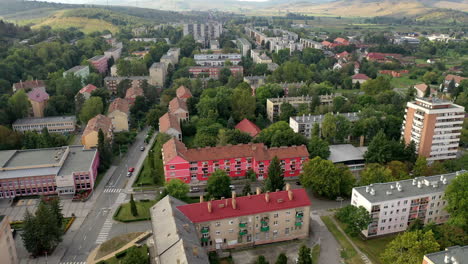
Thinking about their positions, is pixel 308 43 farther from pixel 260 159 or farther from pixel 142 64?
pixel 260 159

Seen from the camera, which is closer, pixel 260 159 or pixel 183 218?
pixel 183 218

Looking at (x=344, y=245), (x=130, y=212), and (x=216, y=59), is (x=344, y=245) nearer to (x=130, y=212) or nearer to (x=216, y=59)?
(x=130, y=212)

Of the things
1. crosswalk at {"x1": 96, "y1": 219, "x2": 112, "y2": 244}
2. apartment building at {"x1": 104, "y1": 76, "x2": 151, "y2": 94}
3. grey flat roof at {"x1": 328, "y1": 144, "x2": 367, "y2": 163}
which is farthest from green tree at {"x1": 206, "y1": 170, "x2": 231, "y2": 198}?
apartment building at {"x1": 104, "y1": 76, "x2": 151, "y2": 94}

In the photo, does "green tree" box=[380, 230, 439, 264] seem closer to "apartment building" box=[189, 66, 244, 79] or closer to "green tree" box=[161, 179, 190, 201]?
"green tree" box=[161, 179, 190, 201]

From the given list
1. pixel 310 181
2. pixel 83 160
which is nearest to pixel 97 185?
pixel 83 160

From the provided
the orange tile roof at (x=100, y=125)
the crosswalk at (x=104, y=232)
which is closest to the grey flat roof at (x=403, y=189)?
the crosswalk at (x=104, y=232)

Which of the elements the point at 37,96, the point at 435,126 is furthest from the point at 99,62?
the point at 435,126
